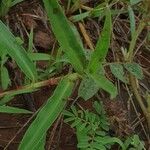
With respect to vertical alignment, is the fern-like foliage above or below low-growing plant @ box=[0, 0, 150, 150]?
below

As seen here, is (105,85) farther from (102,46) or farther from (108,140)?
(108,140)

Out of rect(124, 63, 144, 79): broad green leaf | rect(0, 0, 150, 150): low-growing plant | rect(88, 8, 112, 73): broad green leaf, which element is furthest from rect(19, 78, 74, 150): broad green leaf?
rect(124, 63, 144, 79): broad green leaf

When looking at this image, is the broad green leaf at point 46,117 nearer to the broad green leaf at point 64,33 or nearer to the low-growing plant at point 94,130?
the broad green leaf at point 64,33

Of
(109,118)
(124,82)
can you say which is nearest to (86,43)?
(124,82)

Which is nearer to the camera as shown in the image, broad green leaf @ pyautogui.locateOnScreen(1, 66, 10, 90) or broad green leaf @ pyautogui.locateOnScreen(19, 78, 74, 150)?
broad green leaf @ pyautogui.locateOnScreen(19, 78, 74, 150)

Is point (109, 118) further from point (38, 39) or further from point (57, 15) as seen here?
point (57, 15)

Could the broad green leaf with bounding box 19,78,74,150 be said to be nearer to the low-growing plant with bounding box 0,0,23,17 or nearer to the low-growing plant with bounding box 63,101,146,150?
the low-growing plant with bounding box 63,101,146,150
